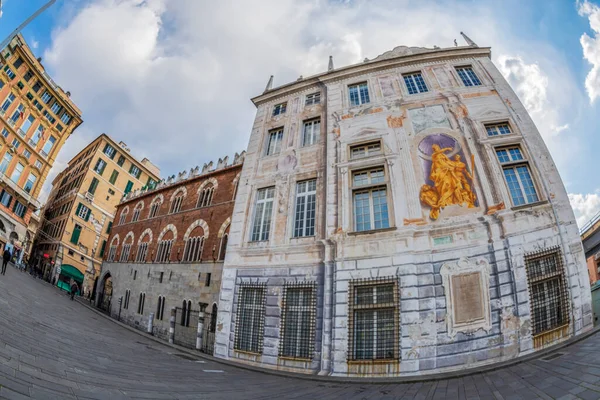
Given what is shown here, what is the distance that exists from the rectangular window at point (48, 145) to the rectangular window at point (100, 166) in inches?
A: 241

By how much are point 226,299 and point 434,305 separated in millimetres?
8232

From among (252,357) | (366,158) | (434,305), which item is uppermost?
(366,158)

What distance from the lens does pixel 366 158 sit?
11.8m

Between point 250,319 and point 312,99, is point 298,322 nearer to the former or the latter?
point 250,319

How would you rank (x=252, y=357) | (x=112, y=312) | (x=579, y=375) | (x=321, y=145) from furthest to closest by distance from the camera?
1. (x=112, y=312)
2. (x=321, y=145)
3. (x=252, y=357)
4. (x=579, y=375)

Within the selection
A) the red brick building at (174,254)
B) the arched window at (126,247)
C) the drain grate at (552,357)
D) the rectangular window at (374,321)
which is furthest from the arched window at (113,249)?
the drain grate at (552,357)

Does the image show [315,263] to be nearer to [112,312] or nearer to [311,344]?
[311,344]

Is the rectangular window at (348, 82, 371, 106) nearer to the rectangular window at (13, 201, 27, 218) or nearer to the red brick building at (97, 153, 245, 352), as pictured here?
the red brick building at (97, 153, 245, 352)

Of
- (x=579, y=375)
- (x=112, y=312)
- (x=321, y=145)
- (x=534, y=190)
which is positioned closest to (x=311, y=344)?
(x=579, y=375)

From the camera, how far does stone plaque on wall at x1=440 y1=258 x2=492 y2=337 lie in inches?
332

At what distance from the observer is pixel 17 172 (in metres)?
34.2

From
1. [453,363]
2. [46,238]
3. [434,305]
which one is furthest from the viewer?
[46,238]

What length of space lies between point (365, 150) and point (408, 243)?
4.83 m

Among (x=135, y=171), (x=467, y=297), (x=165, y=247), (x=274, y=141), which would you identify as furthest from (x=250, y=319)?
(x=135, y=171)
